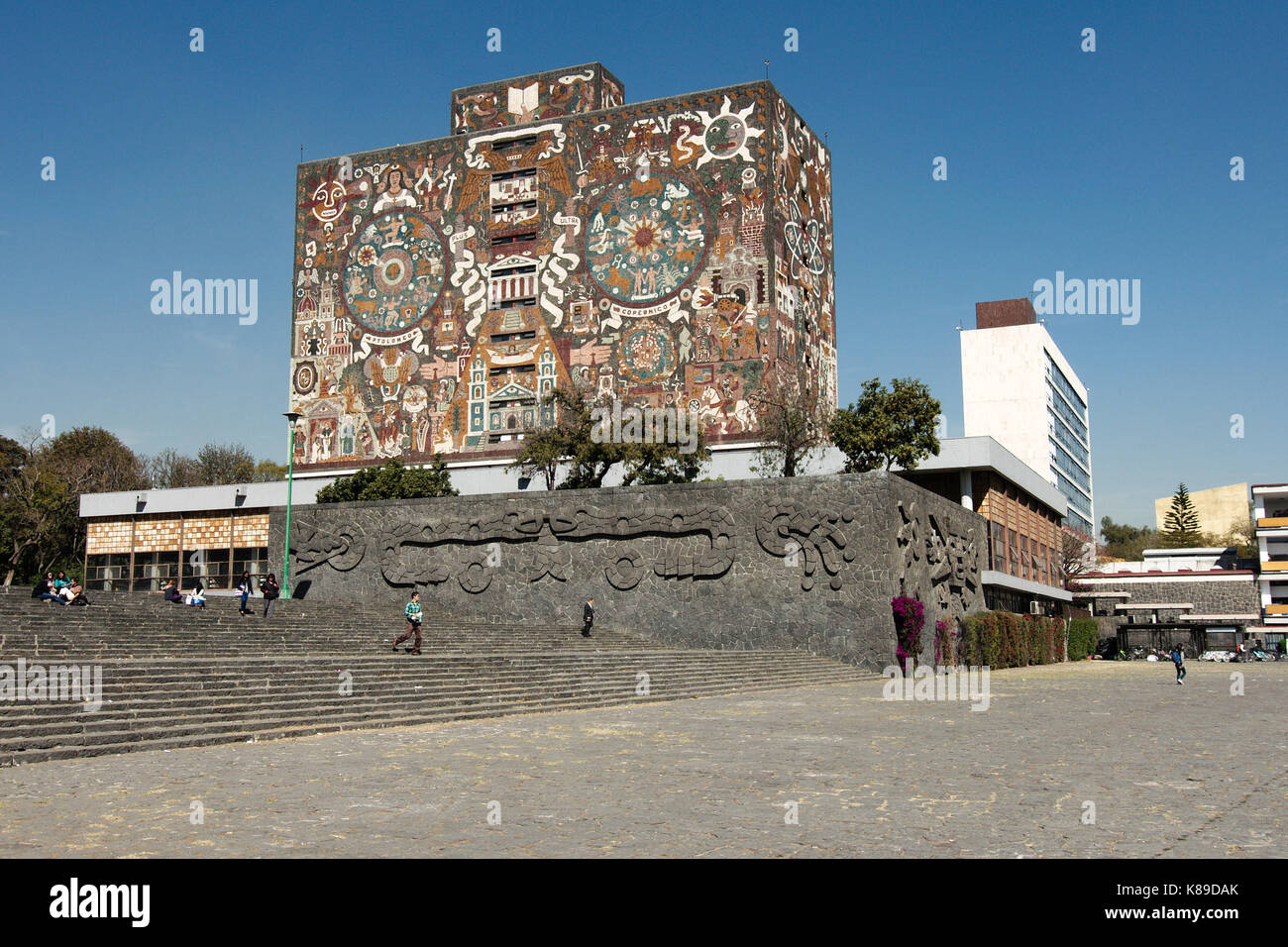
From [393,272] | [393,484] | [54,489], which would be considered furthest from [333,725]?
[54,489]

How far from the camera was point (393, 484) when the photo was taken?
1631 inches

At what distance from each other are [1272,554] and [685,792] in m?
69.5

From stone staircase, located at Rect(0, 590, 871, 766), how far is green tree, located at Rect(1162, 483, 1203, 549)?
83.0 m

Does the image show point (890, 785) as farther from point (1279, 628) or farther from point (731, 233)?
point (1279, 628)

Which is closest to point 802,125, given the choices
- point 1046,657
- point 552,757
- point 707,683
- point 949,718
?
point 1046,657

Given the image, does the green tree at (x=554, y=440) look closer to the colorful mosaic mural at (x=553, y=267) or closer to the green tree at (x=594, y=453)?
the green tree at (x=594, y=453)

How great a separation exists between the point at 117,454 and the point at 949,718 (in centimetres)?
5439

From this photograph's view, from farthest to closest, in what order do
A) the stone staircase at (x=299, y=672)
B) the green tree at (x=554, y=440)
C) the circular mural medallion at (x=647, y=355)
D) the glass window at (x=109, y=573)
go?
the glass window at (x=109, y=573)
the circular mural medallion at (x=647, y=355)
the green tree at (x=554, y=440)
the stone staircase at (x=299, y=672)

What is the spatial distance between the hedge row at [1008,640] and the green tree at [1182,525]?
63196 millimetres

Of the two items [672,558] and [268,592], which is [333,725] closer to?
[268,592]

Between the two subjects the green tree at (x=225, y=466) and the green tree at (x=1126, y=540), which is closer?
the green tree at (x=225, y=466)

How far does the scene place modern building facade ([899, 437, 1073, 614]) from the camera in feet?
139

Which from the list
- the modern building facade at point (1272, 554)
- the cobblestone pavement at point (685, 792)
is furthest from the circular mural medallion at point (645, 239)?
the modern building facade at point (1272, 554)

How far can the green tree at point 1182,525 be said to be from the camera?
98.7 m
